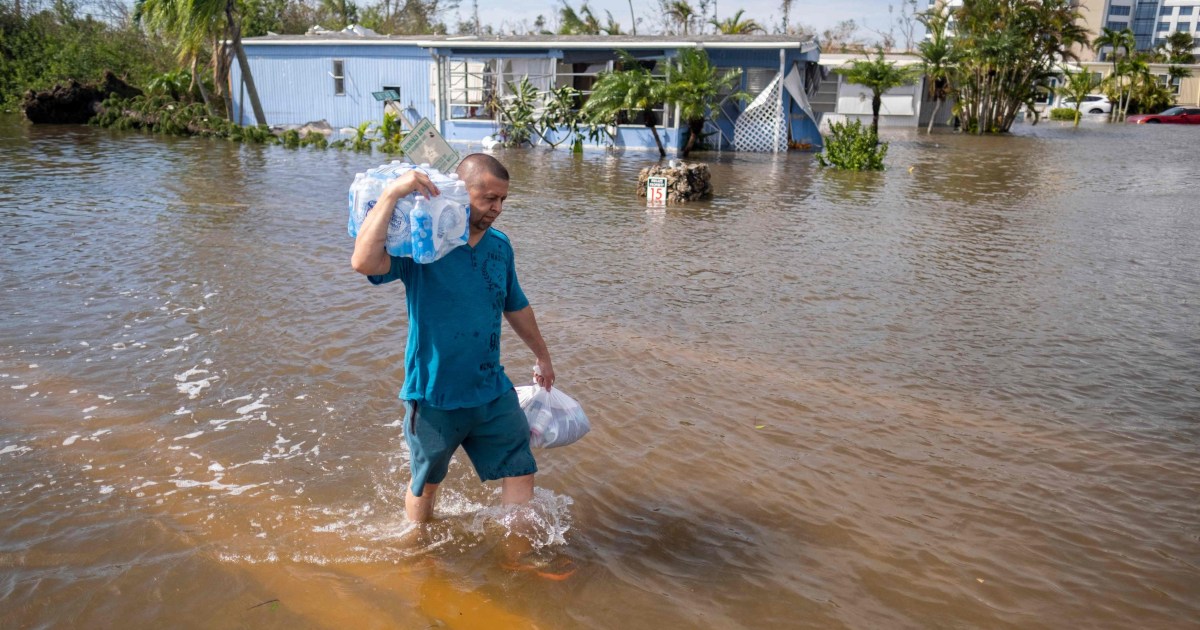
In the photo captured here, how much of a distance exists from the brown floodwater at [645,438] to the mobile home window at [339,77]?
18.2m

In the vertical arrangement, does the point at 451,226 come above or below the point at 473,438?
above

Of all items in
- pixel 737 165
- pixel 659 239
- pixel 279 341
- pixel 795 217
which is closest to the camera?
pixel 279 341

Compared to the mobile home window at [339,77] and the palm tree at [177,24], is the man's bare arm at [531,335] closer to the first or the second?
the palm tree at [177,24]

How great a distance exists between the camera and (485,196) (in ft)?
10.6

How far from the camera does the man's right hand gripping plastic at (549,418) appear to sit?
12.3 ft

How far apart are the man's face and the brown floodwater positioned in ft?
4.27

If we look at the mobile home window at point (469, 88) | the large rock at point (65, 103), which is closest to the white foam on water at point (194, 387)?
the mobile home window at point (469, 88)

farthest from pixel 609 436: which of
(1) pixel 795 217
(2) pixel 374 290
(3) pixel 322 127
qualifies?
(3) pixel 322 127

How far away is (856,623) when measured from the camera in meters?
3.42

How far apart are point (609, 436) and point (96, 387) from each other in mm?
3349

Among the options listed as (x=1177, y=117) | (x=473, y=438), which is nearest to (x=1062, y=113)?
(x=1177, y=117)

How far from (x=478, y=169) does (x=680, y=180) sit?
11.6m

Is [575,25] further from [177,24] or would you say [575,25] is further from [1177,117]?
[1177,117]

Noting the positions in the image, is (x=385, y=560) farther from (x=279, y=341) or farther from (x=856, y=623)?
(x=279, y=341)
